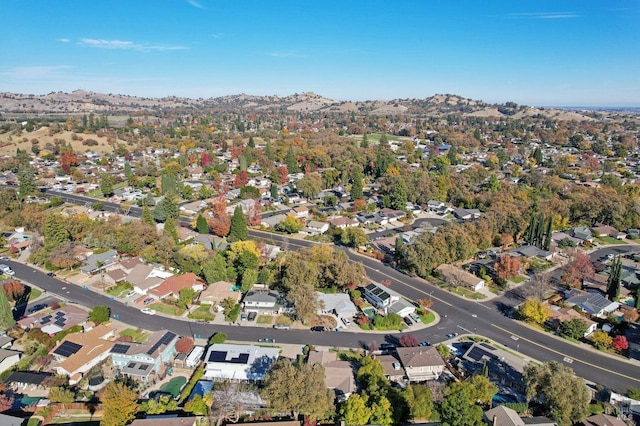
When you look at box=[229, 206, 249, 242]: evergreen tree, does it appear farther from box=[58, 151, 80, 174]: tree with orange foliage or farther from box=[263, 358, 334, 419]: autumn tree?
box=[58, 151, 80, 174]: tree with orange foliage

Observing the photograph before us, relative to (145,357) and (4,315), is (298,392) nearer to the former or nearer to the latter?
(145,357)

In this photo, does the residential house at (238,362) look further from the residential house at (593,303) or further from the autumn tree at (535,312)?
the residential house at (593,303)

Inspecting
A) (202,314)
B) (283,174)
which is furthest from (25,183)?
(202,314)

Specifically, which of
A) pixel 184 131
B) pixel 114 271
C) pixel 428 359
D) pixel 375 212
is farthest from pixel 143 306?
pixel 184 131

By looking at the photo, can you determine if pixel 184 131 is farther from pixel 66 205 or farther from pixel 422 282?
pixel 422 282

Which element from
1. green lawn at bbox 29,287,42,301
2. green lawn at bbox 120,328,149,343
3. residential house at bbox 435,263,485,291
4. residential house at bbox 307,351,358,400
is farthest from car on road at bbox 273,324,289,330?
green lawn at bbox 29,287,42,301

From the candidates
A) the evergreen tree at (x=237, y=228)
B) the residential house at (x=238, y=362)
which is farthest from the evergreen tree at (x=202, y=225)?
the residential house at (x=238, y=362)

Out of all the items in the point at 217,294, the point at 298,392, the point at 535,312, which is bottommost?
the point at 217,294

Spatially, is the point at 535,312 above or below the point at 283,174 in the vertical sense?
below
